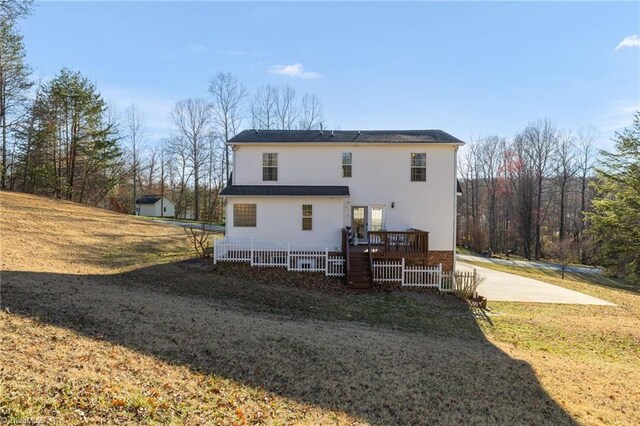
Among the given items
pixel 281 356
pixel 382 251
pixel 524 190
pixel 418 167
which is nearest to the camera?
pixel 281 356

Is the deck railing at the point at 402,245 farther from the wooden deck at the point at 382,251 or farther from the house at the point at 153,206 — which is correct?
the house at the point at 153,206

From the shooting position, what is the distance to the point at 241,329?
7770mm

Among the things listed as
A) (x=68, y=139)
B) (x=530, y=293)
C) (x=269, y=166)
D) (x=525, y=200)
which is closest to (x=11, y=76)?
(x=68, y=139)

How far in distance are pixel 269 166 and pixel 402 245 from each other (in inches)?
319

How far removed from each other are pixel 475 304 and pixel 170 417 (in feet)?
41.0

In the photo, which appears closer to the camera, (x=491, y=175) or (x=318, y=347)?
(x=318, y=347)

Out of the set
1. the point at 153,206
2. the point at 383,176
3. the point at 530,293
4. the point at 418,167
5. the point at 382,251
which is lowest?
the point at 530,293

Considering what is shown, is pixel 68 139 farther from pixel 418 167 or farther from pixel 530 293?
pixel 530 293

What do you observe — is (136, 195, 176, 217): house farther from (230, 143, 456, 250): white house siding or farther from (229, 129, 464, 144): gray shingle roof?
(230, 143, 456, 250): white house siding

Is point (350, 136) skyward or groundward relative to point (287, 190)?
skyward

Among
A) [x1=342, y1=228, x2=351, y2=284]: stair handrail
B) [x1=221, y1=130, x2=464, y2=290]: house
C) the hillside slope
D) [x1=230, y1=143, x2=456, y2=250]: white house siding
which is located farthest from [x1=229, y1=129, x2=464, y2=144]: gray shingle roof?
the hillside slope

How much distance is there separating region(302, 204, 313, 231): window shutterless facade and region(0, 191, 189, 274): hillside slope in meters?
7.00

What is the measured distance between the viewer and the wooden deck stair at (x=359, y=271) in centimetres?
1488

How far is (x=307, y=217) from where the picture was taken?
58.5 feet
